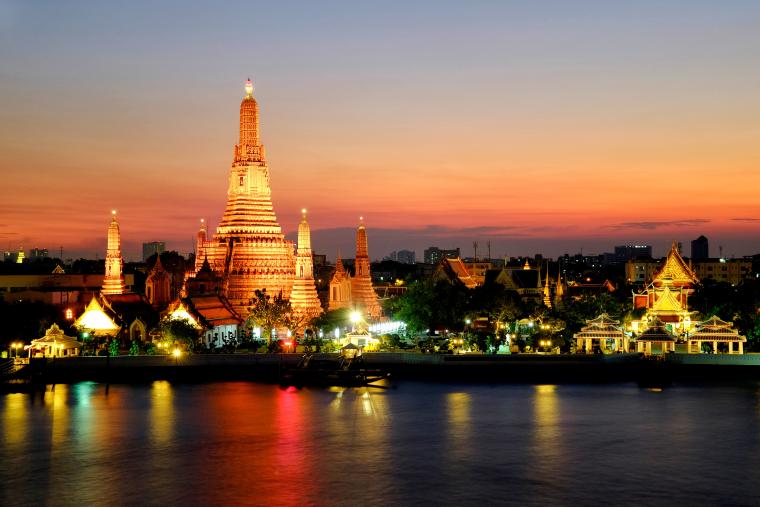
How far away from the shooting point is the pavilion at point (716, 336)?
65438 mm

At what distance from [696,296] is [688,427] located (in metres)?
38.8

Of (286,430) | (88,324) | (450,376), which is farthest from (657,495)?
(88,324)

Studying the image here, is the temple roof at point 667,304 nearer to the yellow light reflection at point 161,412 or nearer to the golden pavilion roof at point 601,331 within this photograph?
the golden pavilion roof at point 601,331

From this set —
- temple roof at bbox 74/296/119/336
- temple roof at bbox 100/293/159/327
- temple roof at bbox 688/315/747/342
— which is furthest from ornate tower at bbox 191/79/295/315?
temple roof at bbox 688/315/747/342

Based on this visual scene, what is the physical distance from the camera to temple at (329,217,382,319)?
83.9 metres

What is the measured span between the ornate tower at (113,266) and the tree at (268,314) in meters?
11.1

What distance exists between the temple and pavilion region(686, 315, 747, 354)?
1059 inches

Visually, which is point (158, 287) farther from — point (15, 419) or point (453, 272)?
point (453, 272)

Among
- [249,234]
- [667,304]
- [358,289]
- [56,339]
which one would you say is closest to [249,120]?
[249,234]

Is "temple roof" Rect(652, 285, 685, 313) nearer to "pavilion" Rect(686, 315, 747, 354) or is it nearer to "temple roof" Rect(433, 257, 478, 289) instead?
"pavilion" Rect(686, 315, 747, 354)

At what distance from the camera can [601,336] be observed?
68625 millimetres

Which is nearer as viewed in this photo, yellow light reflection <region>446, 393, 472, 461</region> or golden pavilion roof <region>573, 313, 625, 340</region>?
yellow light reflection <region>446, 393, 472, 461</region>

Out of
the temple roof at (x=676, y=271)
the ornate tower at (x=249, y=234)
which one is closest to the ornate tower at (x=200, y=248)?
the ornate tower at (x=249, y=234)

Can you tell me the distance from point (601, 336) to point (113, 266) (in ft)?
117
